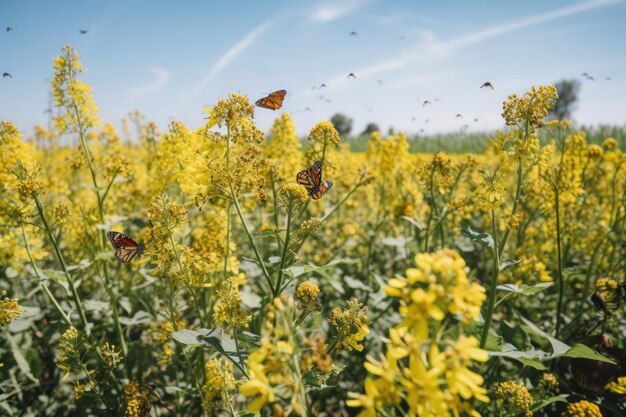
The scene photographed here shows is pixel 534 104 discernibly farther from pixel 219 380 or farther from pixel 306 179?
pixel 219 380

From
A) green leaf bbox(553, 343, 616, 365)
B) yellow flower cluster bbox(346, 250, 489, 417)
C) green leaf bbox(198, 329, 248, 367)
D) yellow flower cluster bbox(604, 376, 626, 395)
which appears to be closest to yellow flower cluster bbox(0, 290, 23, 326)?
green leaf bbox(198, 329, 248, 367)

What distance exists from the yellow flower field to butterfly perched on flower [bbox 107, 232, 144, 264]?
1 centimetres

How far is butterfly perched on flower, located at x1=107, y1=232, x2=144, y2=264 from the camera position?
2465 mm

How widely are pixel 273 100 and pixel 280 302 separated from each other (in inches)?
88.7

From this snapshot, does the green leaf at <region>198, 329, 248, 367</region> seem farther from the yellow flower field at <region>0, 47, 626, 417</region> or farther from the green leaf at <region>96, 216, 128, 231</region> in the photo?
the green leaf at <region>96, 216, 128, 231</region>

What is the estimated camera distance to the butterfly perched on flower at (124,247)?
246 cm

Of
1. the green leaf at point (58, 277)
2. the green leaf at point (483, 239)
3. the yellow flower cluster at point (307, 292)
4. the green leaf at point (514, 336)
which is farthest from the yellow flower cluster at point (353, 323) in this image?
the green leaf at point (58, 277)

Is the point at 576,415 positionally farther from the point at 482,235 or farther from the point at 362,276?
the point at 362,276

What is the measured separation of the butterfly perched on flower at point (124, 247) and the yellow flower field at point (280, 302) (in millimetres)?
14

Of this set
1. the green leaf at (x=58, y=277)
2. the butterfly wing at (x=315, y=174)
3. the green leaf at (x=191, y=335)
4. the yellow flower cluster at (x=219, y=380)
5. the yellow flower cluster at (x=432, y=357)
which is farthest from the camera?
the green leaf at (x=58, y=277)

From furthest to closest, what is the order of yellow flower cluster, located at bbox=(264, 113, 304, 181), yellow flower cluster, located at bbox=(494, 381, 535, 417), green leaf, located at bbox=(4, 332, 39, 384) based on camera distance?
yellow flower cluster, located at bbox=(264, 113, 304, 181) → green leaf, located at bbox=(4, 332, 39, 384) → yellow flower cluster, located at bbox=(494, 381, 535, 417)

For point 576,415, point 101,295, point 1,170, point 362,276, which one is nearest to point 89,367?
point 101,295

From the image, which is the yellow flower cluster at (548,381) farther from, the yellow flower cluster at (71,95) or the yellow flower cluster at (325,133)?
the yellow flower cluster at (71,95)

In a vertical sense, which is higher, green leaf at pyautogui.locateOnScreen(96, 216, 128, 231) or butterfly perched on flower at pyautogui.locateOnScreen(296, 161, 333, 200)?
butterfly perched on flower at pyautogui.locateOnScreen(296, 161, 333, 200)
